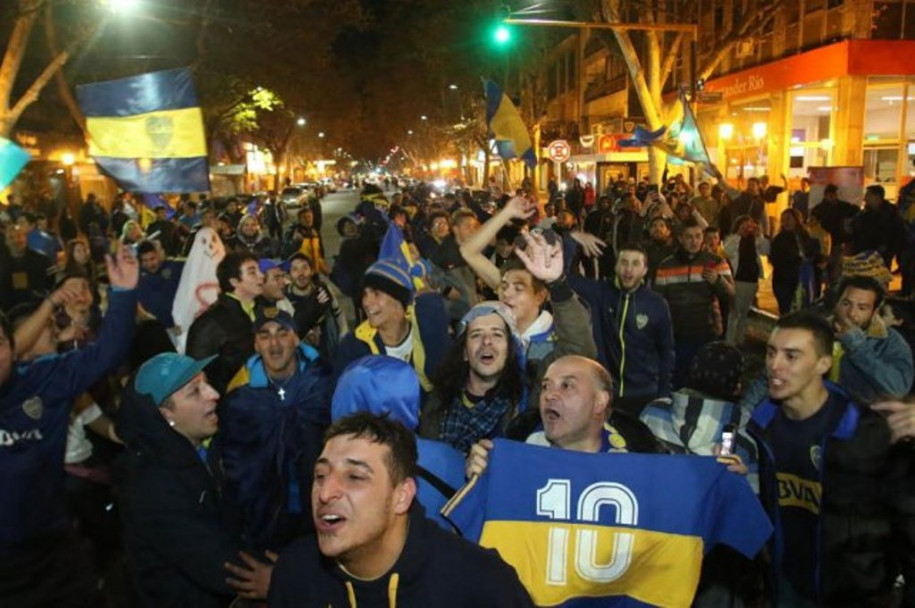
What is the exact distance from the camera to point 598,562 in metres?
2.92

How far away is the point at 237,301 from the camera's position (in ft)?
20.0

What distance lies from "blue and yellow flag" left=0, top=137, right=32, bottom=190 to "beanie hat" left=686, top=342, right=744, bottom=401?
5.71 m

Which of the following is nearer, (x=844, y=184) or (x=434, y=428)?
(x=434, y=428)

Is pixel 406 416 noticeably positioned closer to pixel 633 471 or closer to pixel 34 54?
pixel 633 471

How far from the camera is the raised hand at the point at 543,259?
4828 mm

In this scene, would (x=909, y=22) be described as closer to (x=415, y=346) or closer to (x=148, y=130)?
(x=148, y=130)

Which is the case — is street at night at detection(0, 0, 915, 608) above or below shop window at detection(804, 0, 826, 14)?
below

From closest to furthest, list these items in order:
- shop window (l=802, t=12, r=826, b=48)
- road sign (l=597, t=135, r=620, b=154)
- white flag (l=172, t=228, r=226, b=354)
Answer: white flag (l=172, t=228, r=226, b=354)
shop window (l=802, t=12, r=826, b=48)
road sign (l=597, t=135, r=620, b=154)

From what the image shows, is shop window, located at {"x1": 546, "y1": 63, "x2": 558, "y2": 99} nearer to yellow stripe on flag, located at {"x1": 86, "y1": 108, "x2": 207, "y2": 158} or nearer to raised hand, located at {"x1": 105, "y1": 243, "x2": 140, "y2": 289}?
yellow stripe on flag, located at {"x1": 86, "y1": 108, "x2": 207, "y2": 158}

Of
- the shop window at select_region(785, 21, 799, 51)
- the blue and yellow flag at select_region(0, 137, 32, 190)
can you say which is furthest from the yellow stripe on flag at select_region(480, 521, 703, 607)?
the shop window at select_region(785, 21, 799, 51)

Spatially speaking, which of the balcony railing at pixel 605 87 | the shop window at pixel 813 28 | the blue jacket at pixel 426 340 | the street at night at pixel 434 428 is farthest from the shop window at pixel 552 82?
the blue jacket at pixel 426 340

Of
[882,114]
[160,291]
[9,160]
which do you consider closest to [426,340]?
[9,160]

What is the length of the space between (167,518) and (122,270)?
5.38 ft

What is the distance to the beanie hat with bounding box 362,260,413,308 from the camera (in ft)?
16.5
